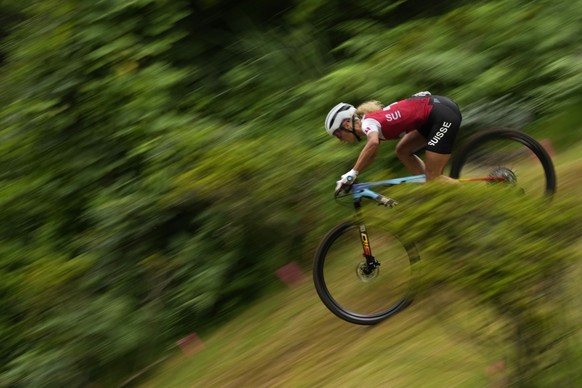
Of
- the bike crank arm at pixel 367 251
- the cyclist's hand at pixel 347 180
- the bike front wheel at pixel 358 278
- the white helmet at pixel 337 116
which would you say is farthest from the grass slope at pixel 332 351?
the white helmet at pixel 337 116

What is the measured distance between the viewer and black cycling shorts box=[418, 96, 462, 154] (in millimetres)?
6219

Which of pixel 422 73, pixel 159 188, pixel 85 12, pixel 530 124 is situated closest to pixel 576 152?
pixel 530 124

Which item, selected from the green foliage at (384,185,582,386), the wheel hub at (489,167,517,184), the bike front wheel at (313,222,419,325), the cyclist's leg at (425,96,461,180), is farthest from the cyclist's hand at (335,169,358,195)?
the green foliage at (384,185,582,386)

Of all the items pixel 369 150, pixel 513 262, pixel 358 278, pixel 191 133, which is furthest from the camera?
pixel 191 133

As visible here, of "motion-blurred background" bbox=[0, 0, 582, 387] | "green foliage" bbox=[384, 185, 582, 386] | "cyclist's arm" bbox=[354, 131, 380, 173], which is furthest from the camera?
"motion-blurred background" bbox=[0, 0, 582, 387]

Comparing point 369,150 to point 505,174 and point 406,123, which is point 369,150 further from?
point 505,174

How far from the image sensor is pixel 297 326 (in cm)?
726

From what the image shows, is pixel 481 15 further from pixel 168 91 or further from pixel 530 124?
pixel 168 91

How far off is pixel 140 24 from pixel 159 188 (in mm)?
2864

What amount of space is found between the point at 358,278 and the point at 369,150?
1206 millimetres

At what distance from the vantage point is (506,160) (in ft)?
21.5

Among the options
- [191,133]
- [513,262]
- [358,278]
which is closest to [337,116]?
[358,278]

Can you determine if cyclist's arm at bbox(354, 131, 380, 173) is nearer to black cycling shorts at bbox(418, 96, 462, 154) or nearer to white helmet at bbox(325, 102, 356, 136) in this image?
white helmet at bbox(325, 102, 356, 136)

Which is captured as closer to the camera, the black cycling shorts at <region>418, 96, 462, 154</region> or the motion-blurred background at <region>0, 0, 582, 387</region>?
the black cycling shorts at <region>418, 96, 462, 154</region>
